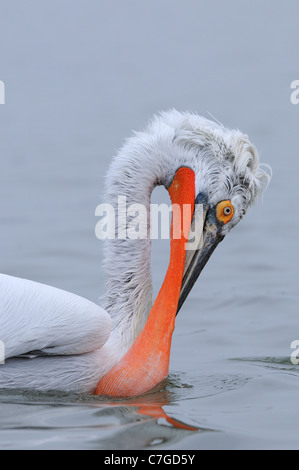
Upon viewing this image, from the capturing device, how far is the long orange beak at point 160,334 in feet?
20.3

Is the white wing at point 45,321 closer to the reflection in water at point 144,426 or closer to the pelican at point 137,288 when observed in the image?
the pelican at point 137,288

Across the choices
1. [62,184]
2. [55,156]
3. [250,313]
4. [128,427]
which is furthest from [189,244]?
[55,156]

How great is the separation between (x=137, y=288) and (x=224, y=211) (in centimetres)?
76

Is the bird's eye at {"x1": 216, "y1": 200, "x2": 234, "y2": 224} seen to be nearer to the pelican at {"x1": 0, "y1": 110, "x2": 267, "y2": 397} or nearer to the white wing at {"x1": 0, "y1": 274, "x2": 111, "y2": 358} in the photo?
the pelican at {"x1": 0, "y1": 110, "x2": 267, "y2": 397}

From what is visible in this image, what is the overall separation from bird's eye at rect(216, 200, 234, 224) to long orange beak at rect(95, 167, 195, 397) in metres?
0.18

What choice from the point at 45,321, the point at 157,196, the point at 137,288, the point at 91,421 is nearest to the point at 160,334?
the point at 137,288

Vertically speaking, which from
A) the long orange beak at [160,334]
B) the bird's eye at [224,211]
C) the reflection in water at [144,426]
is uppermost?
the bird's eye at [224,211]

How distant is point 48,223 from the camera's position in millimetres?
11555

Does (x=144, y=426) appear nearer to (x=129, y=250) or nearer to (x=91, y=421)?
(x=91, y=421)

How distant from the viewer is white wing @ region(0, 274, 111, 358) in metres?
5.89

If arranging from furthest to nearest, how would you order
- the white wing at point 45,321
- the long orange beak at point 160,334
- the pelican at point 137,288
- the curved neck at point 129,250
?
the curved neck at point 129,250
the long orange beak at point 160,334
the pelican at point 137,288
the white wing at point 45,321

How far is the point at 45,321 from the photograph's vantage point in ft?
19.4

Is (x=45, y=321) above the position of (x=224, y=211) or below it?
below

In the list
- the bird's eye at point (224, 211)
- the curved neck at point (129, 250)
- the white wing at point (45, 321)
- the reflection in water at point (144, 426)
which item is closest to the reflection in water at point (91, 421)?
the reflection in water at point (144, 426)
